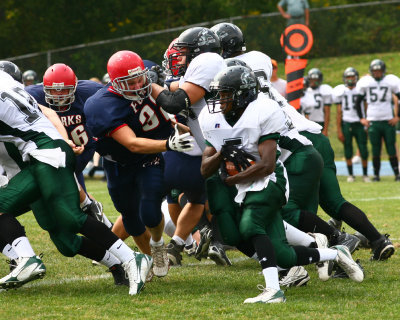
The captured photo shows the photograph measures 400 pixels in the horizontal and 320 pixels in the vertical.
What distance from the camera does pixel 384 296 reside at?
432cm

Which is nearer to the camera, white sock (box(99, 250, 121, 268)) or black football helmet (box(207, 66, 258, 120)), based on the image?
black football helmet (box(207, 66, 258, 120))

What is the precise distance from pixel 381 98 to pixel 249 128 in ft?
26.9

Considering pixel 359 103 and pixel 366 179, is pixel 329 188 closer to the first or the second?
pixel 366 179

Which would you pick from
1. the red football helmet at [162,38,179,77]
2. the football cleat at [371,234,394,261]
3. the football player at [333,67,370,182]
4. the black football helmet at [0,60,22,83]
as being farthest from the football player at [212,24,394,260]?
the football player at [333,67,370,182]

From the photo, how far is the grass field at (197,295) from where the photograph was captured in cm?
394

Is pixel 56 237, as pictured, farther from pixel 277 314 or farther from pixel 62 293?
pixel 277 314

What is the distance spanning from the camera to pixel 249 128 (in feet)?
13.8

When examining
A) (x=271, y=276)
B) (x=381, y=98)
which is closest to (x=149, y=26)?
(x=381, y=98)

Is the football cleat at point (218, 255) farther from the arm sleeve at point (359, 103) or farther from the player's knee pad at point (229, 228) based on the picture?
the arm sleeve at point (359, 103)

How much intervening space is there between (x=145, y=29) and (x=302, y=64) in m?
9.47

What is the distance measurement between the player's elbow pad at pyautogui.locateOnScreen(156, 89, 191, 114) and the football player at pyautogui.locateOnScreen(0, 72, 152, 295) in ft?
2.08

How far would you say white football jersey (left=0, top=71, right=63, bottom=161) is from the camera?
14.8ft

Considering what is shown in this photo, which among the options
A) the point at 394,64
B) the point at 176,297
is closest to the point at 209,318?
the point at 176,297

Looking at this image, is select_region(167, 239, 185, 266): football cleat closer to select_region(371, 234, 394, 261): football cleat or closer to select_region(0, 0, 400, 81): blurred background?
select_region(371, 234, 394, 261): football cleat
